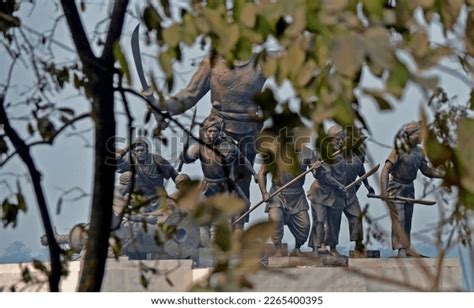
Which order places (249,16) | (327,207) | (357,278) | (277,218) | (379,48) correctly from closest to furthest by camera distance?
(379,48) < (249,16) < (357,278) < (277,218) < (327,207)

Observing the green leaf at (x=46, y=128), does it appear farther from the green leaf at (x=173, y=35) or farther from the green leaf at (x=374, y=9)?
the green leaf at (x=374, y=9)

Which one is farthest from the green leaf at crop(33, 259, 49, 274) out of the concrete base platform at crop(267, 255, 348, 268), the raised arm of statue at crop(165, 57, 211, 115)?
the concrete base platform at crop(267, 255, 348, 268)

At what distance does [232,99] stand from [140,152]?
0.54 feet

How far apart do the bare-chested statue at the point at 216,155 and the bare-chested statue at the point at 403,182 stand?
0.60ft

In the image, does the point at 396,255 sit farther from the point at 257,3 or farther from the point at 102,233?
the point at 257,3

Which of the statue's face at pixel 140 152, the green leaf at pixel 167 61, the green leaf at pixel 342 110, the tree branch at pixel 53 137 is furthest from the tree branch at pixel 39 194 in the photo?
the green leaf at pixel 342 110

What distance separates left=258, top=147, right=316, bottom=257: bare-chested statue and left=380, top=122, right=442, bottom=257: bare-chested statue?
4.1 inches

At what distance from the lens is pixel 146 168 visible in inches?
39.9

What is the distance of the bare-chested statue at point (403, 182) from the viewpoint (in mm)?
950

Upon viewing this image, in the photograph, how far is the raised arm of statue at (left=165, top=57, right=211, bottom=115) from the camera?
0.95 metres

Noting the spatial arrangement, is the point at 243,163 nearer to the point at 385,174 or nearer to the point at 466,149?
the point at 385,174

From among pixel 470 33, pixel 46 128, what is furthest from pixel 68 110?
pixel 470 33

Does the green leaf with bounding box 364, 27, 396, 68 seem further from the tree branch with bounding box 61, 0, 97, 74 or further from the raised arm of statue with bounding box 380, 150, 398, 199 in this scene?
the raised arm of statue with bounding box 380, 150, 398, 199
